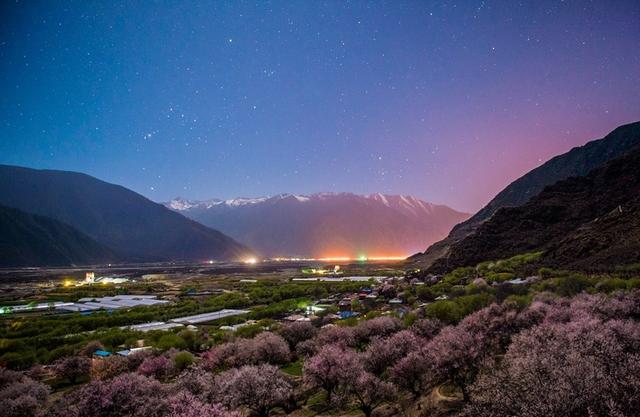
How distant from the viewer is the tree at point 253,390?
93.3 ft

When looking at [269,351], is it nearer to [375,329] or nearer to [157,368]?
[157,368]

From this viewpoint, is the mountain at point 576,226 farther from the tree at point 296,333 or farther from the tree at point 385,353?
the tree at point 296,333

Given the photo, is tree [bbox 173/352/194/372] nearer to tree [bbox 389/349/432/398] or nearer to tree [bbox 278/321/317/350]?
tree [bbox 278/321/317/350]

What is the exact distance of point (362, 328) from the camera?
4947cm

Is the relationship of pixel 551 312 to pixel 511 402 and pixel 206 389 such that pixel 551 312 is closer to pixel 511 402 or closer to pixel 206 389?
pixel 511 402

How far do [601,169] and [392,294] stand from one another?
3610 inches

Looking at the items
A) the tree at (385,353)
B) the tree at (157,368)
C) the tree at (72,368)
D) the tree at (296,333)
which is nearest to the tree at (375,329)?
the tree at (296,333)

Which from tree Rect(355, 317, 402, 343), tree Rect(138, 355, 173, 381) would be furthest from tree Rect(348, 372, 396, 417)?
tree Rect(138, 355, 173, 381)

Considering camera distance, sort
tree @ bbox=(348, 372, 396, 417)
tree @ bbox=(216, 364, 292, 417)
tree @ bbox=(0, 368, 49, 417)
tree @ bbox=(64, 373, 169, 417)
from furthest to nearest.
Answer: tree @ bbox=(0, 368, 49, 417) → tree @ bbox=(348, 372, 396, 417) → tree @ bbox=(216, 364, 292, 417) → tree @ bbox=(64, 373, 169, 417)

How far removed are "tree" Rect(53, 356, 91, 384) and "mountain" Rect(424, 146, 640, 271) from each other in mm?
84490

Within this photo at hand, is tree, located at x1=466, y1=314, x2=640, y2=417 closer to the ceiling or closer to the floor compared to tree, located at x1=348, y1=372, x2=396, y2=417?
closer to the ceiling

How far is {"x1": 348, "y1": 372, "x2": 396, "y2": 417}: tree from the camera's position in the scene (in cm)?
2862

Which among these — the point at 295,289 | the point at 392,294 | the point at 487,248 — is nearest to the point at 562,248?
the point at 487,248

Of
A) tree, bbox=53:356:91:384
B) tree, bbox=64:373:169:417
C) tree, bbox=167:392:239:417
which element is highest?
tree, bbox=167:392:239:417
